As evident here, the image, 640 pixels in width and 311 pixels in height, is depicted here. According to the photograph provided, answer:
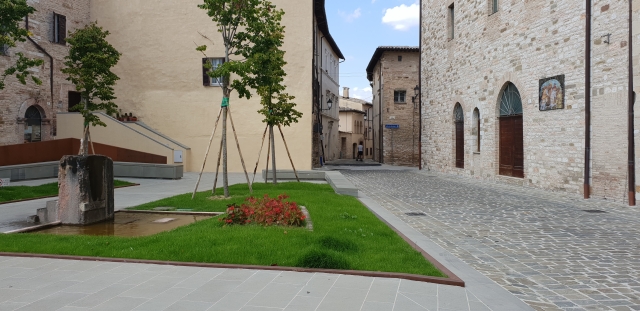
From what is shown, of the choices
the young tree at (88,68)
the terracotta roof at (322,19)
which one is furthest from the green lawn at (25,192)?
the terracotta roof at (322,19)

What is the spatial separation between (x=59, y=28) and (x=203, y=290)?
23.1m

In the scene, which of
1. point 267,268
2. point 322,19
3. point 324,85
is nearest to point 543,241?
point 267,268

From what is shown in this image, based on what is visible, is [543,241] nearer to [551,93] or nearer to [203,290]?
[203,290]

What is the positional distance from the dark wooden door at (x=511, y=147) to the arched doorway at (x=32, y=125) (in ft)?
64.0

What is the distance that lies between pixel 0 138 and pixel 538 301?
2153 cm

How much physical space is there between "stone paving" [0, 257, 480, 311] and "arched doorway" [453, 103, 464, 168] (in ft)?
62.2

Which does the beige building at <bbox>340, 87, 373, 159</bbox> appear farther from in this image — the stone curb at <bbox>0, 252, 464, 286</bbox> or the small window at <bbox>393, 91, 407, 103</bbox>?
the stone curb at <bbox>0, 252, 464, 286</bbox>

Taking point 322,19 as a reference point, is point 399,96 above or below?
below

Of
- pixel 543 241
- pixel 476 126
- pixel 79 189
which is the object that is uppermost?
pixel 476 126

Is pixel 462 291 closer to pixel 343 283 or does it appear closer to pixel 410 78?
pixel 343 283

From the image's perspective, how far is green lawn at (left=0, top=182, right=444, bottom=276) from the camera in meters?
5.52

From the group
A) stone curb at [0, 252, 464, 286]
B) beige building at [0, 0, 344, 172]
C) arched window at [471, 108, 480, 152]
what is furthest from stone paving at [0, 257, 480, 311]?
beige building at [0, 0, 344, 172]

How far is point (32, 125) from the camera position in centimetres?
2169

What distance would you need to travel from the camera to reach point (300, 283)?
189 inches
